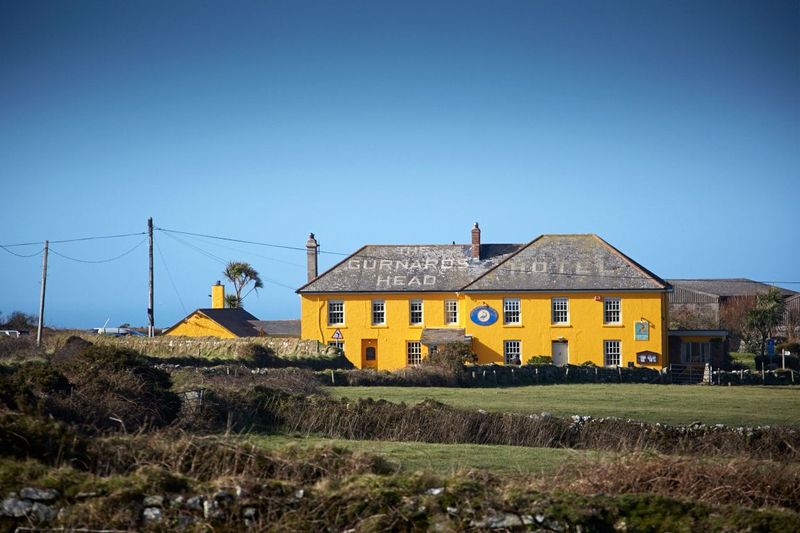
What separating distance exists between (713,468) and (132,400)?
39.0 feet

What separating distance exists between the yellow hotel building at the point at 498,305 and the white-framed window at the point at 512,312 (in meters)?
0.06

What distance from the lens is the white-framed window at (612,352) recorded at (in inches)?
2186

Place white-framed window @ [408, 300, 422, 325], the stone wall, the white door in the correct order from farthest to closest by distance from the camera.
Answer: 1. white-framed window @ [408, 300, 422, 325]
2. the white door
3. the stone wall

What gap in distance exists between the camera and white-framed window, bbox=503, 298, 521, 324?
2207 inches

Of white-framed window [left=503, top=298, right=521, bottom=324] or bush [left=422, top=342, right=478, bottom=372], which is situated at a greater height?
white-framed window [left=503, top=298, right=521, bottom=324]

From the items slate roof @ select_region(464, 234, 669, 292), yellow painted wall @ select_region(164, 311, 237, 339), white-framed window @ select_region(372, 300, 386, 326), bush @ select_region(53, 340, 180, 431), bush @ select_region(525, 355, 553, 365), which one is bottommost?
bush @ select_region(53, 340, 180, 431)

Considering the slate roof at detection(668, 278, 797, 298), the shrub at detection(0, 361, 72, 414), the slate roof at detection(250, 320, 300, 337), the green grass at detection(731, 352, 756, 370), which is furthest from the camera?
the slate roof at detection(668, 278, 797, 298)

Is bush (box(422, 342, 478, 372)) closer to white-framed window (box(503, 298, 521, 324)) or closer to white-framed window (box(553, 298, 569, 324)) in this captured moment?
white-framed window (box(503, 298, 521, 324))

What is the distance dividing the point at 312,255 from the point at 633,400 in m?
29.4

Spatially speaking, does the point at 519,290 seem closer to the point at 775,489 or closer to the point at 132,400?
the point at 132,400

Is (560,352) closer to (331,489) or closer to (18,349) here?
(18,349)

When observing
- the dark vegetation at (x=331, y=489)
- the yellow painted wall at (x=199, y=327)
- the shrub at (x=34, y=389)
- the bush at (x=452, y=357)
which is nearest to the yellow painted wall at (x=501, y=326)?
the bush at (x=452, y=357)

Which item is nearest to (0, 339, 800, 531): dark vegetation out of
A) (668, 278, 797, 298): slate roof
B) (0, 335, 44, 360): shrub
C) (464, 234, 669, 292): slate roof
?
(0, 335, 44, 360): shrub

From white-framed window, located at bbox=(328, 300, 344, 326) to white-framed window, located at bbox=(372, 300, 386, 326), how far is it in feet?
6.14
